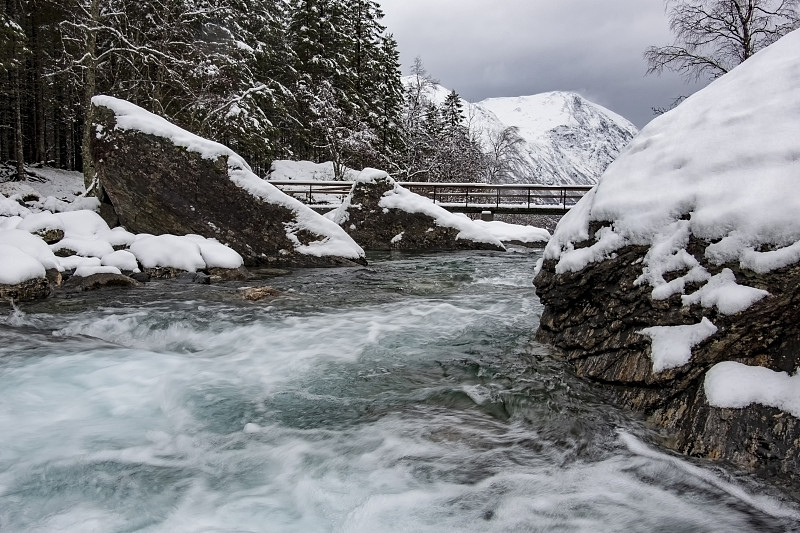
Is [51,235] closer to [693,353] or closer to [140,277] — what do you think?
[140,277]

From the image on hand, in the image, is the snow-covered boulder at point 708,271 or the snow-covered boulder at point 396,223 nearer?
the snow-covered boulder at point 708,271

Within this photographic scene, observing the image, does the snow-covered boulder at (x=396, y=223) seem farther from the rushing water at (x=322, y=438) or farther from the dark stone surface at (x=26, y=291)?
the rushing water at (x=322, y=438)

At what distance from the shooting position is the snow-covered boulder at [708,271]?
8.64 ft

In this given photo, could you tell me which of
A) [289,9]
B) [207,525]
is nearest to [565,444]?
[207,525]

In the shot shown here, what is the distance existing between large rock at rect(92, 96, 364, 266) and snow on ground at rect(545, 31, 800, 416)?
24.1ft

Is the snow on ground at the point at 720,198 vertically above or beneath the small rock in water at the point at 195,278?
above

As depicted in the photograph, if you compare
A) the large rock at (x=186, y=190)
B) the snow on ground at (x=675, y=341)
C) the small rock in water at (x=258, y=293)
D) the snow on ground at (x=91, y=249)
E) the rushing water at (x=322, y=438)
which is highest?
the large rock at (x=186, y=190)

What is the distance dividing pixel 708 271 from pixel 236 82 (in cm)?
2052

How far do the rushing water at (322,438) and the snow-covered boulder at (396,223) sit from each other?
8821 millimetres

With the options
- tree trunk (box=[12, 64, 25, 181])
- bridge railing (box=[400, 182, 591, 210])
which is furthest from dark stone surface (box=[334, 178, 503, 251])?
tree trunk (box=[12, 64, 25, 181])

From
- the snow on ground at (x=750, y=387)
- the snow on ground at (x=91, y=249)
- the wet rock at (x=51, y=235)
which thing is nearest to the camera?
the snow on ground at (x=750, y=387)

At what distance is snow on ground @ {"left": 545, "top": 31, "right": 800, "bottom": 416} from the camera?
2.69 metres

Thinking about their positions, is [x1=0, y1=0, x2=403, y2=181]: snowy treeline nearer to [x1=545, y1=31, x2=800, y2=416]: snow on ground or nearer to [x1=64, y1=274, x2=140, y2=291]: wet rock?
[x1=64, y1=274, x2=140, y2=291]: wet rock

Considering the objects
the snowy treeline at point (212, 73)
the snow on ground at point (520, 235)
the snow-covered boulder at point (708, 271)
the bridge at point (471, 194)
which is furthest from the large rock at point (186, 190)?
the bridge at point (471, 194)
